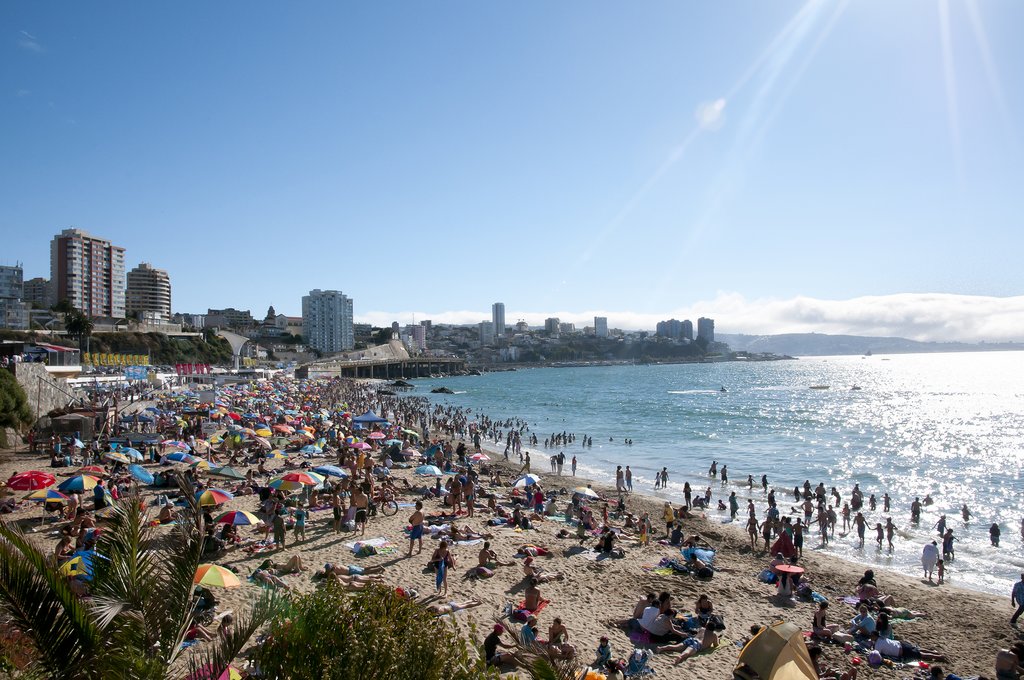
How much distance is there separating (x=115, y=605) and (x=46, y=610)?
341 mm

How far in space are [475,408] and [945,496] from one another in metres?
43.5

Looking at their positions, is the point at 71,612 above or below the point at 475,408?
above

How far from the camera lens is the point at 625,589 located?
10969 mm

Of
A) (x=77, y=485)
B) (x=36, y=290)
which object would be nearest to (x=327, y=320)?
(x=36, y=290)

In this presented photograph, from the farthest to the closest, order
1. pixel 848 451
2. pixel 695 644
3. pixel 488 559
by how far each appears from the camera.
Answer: pixel 848 451 < pixel 488 559 < pixel 695 644

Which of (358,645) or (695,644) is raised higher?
(358,645)

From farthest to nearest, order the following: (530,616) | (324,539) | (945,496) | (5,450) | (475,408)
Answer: (475,408)
(945,496)
(5,450)
(324,539)
(530,616)

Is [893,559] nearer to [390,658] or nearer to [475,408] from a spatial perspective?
[390,658]

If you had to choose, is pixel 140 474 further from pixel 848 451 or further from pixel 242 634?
pixel 848 451

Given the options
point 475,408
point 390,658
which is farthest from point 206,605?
point 475,408

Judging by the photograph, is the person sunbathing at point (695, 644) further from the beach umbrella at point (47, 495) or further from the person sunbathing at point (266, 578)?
the beach umbrella at point (47, 495)

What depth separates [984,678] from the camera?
813 centimetres

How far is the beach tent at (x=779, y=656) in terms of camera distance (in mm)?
6477

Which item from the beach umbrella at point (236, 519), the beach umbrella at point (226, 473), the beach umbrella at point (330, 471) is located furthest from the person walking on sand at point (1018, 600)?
the beach umbrella at point (226, 473)
